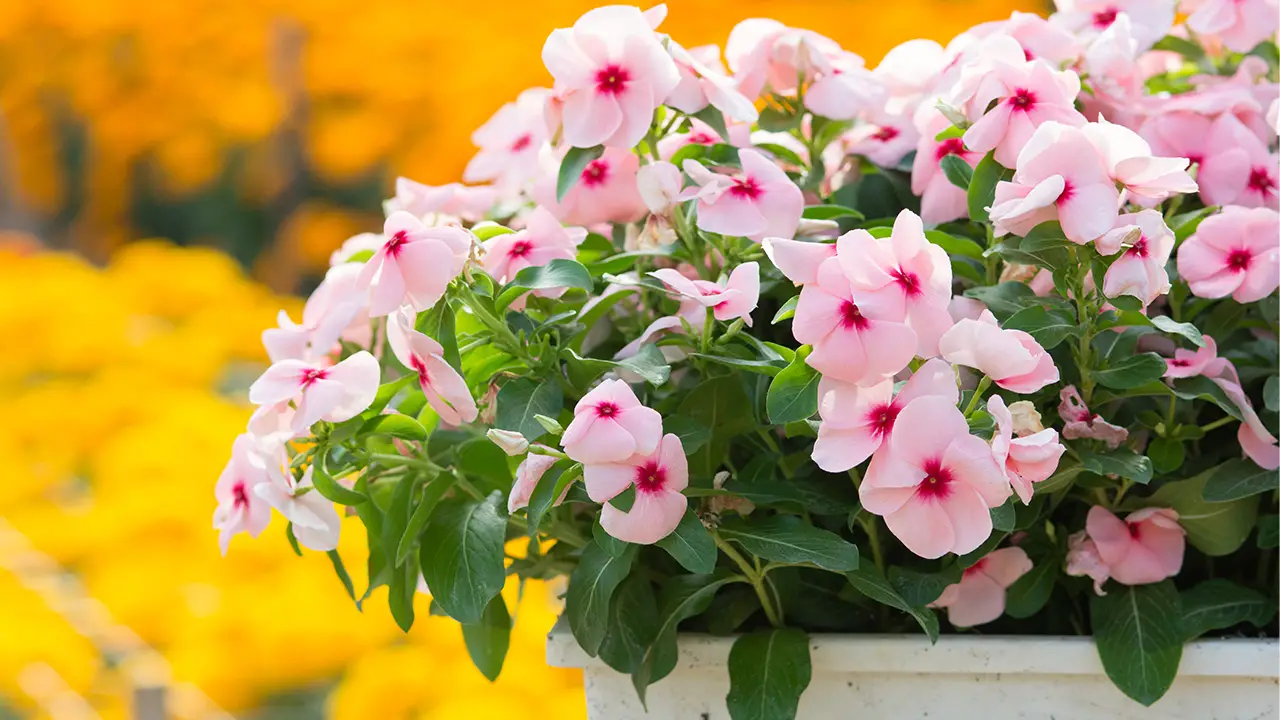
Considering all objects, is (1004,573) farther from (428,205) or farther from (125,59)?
(125,59)

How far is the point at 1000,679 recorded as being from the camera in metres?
0.56

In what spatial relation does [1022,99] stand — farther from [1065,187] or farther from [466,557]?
[466,557]

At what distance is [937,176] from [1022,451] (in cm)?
21

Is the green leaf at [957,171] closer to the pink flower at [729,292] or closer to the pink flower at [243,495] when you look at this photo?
the pink flower at [729,292]

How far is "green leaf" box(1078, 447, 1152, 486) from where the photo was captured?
0.52 m

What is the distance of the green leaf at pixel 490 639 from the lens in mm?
628

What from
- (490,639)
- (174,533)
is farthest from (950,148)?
(174,533)

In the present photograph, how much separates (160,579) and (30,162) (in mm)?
1526

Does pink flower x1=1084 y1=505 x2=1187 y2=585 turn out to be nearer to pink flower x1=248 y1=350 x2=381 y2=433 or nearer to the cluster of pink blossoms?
the cluster of pink blossoms

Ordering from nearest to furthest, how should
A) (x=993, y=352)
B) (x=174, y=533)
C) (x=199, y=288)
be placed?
1. (x=993, y=352)
2. (x=174, y=533)
3. (x=199, y=288)

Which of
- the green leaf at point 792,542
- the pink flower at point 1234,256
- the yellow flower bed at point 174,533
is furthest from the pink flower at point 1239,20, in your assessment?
the yellow flower bed at point 174,533

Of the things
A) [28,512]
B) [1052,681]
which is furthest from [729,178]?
[28,512]

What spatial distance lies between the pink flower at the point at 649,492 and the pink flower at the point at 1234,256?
260mm

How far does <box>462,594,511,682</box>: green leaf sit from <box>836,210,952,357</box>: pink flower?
263 mm
